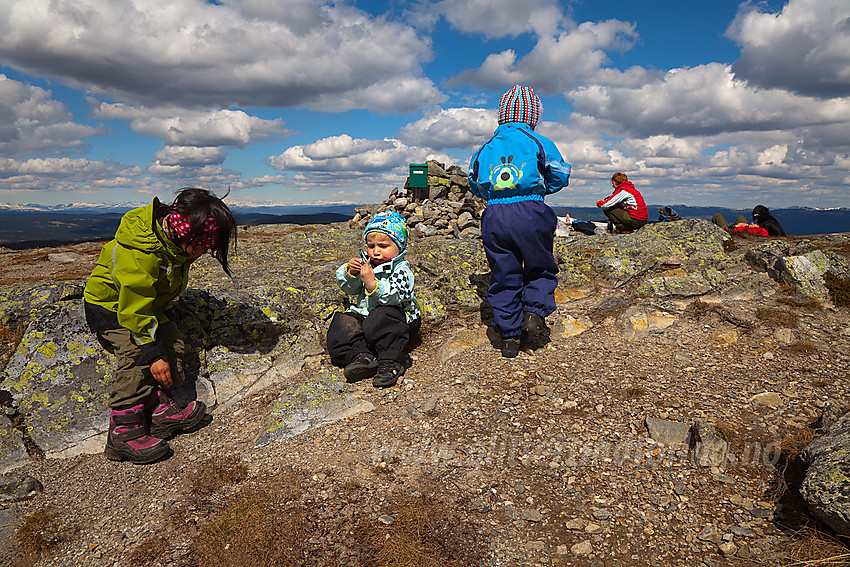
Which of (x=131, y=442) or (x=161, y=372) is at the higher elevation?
(x=161, y=372)

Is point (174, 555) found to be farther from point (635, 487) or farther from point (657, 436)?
point (657, 436)

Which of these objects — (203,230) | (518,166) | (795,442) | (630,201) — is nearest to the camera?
(795,442)

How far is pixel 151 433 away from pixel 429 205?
1894cm

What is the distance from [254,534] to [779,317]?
29.6 feet

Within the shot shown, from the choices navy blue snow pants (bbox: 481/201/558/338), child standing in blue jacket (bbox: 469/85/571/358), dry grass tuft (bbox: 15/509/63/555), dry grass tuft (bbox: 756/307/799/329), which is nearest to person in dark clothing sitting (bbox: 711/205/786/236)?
dry grass tuft (bbox: 756/307/799/329)

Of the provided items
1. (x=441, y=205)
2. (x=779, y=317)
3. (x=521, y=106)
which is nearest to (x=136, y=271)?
(x=521, y=106)

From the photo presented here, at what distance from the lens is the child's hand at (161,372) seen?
5262mm

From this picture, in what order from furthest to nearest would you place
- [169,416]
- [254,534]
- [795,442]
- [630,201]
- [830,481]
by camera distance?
[630,201] → [169,416] → [795,442] → [254,534] → [830,481]

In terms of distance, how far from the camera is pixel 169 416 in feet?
18.4

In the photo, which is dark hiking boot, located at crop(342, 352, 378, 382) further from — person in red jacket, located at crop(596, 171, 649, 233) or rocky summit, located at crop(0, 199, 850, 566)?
person in red jacket, located at crop(596, 171, 649, 233)

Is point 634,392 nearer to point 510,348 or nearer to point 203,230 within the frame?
→ point 510,348

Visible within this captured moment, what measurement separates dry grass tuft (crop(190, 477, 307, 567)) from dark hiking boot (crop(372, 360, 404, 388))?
219 centimetres

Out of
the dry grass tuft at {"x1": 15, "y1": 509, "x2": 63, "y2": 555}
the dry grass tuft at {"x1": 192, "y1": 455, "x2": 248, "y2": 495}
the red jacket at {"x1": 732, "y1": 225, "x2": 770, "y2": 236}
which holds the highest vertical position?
the red jacket at {"x1": 732, "y1": 225, "x2": 770, "y2": 236}

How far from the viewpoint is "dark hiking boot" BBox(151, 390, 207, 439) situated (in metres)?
5.54
